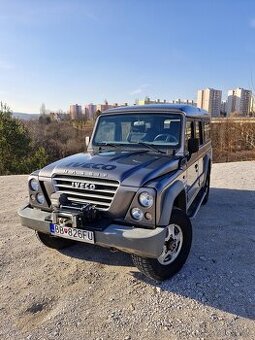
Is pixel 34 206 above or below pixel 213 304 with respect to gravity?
above

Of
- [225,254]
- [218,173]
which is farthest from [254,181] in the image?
[225,254]

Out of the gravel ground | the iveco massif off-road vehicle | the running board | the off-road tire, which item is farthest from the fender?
the off-road tire

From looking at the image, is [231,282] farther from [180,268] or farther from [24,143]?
[24,143]

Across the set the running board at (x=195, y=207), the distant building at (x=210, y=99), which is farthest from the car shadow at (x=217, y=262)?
the distant building at (x=210, y=99)

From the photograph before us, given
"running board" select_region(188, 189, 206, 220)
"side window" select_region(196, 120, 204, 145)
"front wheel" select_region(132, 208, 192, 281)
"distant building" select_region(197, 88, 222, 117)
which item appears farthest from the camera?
"distant building" select_region(197, 88, 222, 117)

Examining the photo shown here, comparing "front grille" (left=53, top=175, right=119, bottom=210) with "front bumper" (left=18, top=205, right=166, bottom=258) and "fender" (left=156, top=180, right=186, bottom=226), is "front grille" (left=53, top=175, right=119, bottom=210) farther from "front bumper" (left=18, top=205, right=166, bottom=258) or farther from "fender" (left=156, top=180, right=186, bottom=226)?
"fender" (left=156, top=180, right=186, bottom=226)

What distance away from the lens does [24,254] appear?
4277 millimetres

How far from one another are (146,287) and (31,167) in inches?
750

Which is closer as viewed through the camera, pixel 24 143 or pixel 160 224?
pixel 160 224

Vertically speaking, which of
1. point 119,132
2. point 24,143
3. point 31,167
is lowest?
point 31,167

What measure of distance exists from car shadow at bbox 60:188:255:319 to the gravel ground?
0.04 ft

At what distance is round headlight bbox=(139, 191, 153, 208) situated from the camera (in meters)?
3.07

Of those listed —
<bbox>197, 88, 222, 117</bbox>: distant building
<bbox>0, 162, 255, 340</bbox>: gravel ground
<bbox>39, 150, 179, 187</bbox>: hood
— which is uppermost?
<bbox>197, 88, 222, 117</bbox>: distant building

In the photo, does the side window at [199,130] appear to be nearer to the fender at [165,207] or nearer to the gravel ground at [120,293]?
the gravel ground at [120,293]
